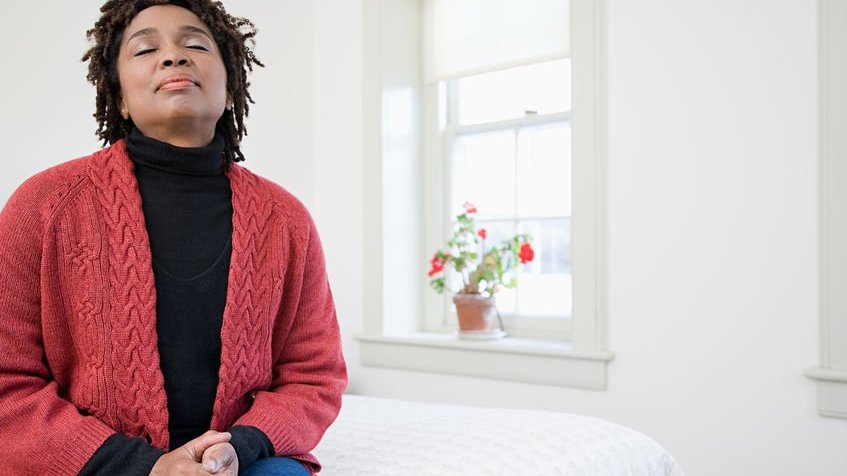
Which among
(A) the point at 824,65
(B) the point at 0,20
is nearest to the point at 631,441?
(A) the point at 824,65

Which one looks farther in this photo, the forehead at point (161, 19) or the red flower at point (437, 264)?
the red flower at point (437, 264)

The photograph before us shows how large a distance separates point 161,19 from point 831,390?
187cm

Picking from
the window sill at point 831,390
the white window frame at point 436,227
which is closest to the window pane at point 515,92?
the white window frame at point 436,227

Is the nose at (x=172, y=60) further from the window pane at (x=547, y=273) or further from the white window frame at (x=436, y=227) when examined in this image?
the window pane at (x=547, y=273)

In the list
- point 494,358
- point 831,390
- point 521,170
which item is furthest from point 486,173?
point 831,390

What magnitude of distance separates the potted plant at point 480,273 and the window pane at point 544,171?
0.48 ft

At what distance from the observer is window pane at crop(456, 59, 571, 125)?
3.04 metres

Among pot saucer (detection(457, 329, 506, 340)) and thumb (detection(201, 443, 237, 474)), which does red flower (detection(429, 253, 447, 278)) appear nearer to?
pot saucer (detection(457, 329, 506, 340))

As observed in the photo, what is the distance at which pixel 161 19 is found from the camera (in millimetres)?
1339

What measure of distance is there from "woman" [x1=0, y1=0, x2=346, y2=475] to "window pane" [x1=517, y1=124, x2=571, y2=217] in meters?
1.68

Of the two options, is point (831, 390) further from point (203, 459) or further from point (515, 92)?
point (203, 459)

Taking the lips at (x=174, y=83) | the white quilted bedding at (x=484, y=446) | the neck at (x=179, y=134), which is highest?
the lips at (x=174, y=83)

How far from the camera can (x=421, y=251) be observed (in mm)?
3367

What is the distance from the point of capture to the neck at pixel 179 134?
52.5 inches
